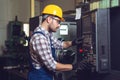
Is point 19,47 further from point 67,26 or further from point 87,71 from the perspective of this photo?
point 87,71

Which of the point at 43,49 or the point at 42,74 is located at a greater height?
the point at 43,49

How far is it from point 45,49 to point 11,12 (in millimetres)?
3534

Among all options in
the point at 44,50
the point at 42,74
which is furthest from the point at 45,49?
the point at 42,74

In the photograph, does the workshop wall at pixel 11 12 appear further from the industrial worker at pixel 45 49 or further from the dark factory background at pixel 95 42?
the industrial worker at pixel 45 49

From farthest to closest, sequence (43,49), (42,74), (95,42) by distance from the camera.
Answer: (42,74), (43,49), (95,42)

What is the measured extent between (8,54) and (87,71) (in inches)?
119

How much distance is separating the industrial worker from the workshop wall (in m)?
3.25

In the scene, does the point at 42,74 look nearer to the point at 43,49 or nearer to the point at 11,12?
the point at 43,49

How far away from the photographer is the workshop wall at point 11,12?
5.31 m

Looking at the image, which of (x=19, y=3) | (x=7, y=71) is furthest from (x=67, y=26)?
(x=19, y=3)

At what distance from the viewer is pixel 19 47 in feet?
15.7

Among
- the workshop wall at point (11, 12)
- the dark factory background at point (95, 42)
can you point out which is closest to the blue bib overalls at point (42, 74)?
the dark factory background at point (95, 42)

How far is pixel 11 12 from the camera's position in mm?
5387

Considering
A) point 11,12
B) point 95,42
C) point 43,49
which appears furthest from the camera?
point 11,12
